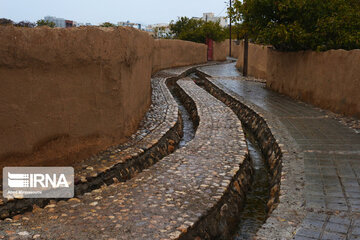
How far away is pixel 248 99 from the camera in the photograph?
38.4 feet

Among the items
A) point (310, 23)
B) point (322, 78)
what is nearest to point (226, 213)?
point (322, 78)

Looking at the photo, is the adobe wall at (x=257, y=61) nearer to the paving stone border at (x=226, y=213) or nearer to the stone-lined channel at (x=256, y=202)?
the stone-lined channel at (x=256, y=202)

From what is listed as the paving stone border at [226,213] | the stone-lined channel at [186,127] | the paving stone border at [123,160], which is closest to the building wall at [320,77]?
the stone-lined channel at [186,127]

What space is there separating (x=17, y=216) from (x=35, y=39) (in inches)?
88.1

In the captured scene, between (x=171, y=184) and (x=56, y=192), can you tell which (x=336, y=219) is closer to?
(x=171, y=184)

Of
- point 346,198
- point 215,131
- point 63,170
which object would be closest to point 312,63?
point 215,131

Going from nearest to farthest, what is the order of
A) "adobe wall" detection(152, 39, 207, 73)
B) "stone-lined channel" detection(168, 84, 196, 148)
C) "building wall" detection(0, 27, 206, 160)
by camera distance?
"building wall" detection(0, 27, 206, 160) → "stone-lined channel" detection(168, 84, 196, 148) → "adobe wall" detection(152, 39, 207, 73)

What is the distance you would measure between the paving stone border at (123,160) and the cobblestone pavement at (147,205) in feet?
0.68

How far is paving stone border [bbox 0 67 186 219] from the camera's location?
4242 millimetres

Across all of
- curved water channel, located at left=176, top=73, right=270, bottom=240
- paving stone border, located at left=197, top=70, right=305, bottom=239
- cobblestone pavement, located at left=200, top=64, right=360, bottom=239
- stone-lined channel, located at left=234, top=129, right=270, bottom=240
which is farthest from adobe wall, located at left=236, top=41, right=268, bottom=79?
stone-lined channel, located at left=234, top=129, right=270, bottom=240

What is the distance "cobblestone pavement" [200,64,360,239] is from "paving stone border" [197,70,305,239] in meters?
0.11

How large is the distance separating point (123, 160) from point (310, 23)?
8292 mm

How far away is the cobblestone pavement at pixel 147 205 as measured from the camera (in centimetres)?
363

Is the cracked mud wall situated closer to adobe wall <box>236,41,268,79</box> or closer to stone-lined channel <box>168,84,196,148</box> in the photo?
stone-lined channel <box>168,84,196,148</box>
